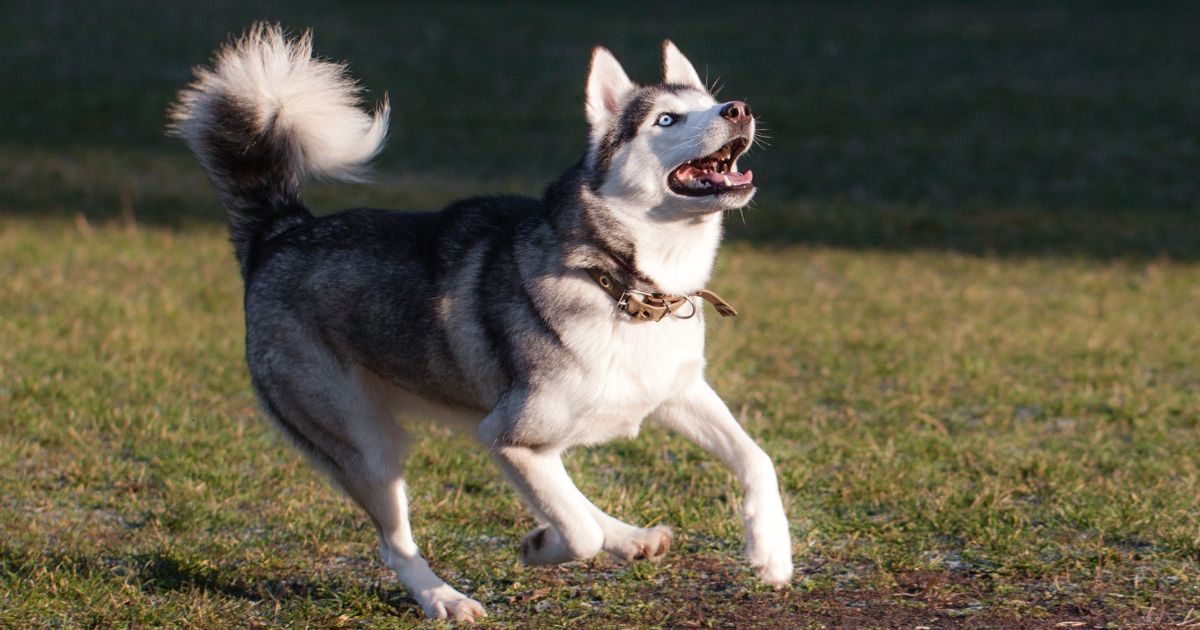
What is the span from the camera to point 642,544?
4.07 meters

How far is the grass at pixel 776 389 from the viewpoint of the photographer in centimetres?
439

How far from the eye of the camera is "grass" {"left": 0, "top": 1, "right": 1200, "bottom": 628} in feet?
14.4

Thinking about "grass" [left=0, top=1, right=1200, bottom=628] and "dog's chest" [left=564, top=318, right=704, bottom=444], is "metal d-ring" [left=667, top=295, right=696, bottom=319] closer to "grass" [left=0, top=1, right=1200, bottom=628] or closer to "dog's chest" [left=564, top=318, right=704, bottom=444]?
"dog's chest" [left=564, top=318, right=704, bottom=444]

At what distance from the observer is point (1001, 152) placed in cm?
1481

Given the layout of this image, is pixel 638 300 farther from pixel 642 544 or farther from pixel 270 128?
pixel 270 128

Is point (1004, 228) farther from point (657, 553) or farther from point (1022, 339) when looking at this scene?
point (657, 553)

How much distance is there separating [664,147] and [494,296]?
67 cm

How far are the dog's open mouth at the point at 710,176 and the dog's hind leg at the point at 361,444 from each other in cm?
121

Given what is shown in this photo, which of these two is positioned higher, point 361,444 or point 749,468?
point 749,468

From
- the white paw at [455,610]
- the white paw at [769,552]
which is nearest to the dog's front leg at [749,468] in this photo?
the white paw at [769,552]

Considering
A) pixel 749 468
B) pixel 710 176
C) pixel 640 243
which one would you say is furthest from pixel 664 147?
pixel 749 468

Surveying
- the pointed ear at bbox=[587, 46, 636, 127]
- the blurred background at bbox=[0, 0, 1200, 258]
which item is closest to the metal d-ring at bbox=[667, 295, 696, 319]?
the pointed ear at bbox=[587, 46, 636, 127]

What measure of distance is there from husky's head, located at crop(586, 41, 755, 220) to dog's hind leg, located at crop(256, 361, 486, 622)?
1033mm

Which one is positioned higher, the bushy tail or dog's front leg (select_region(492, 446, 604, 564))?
the bushy tail
